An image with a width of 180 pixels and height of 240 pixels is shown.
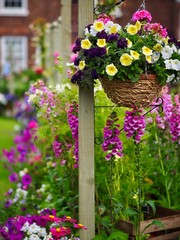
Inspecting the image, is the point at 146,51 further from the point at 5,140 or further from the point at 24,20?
the point at 24,20

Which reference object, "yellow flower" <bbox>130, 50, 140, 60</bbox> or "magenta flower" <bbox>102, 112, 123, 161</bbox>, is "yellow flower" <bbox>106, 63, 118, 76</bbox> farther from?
"magenta flower" <bbox>102, 112, 123, 161</bbox>

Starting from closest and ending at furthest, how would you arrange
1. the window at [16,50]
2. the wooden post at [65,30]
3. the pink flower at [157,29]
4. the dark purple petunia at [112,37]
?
the dark purple petunia at [112,37] → the pink flower at [157,29] → the wooden post at [65,30] → the window at [16,50]

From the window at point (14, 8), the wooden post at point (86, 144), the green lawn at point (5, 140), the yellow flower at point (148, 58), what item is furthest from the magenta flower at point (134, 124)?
the window at point (14, 8)

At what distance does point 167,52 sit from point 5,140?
795 centimetres

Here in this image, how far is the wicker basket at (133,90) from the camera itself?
3.75 meters

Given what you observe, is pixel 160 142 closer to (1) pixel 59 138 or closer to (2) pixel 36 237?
(1) pixel 59 138

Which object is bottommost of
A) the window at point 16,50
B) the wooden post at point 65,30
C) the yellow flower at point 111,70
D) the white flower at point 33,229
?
the white flower at point 33,229

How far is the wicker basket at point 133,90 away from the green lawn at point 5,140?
10.2 feet

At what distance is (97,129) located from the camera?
4746 mm

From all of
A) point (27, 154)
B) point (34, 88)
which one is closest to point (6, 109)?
point (27, 154)

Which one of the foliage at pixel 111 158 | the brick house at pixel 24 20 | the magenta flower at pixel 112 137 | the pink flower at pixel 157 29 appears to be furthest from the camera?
the brick house at pixel 24 20

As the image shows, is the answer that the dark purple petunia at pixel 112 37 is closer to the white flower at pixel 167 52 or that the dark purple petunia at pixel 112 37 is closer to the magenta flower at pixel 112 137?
the white flower at pixel 167 52

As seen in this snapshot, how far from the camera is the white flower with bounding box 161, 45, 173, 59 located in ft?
12.5

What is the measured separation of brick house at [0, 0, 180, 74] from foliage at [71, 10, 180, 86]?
735 inches
